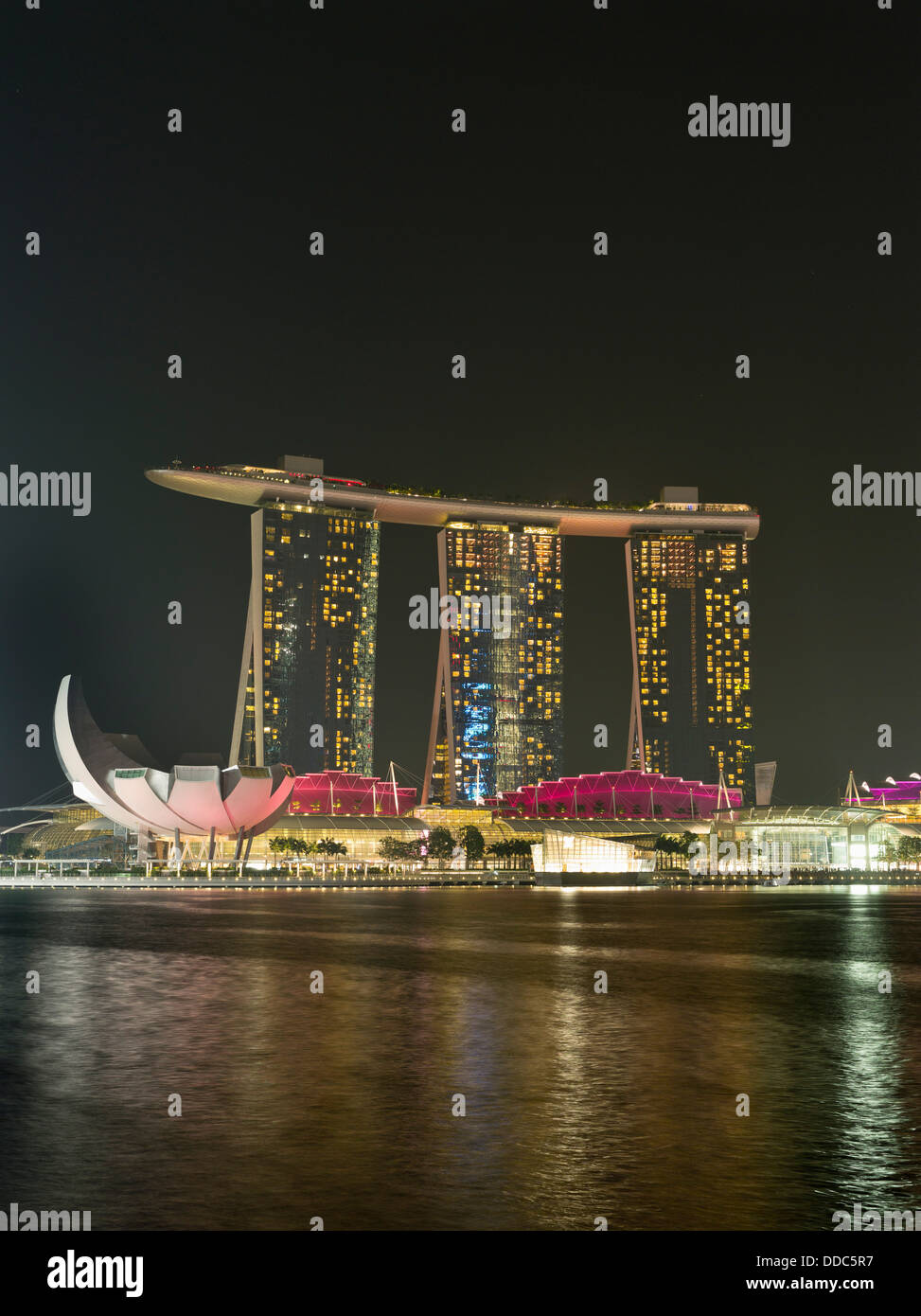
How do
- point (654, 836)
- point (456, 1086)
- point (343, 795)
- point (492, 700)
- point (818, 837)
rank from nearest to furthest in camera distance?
point (456, 1086)
point (818, 837)
point (654, 836)
point (343, 795)
point (492, 700)

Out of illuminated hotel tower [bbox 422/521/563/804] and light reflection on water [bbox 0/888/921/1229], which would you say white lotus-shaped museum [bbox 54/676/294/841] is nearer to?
light reflection on water [bbox 0/888/921/1229]

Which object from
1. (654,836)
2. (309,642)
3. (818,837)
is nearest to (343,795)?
(309,642)

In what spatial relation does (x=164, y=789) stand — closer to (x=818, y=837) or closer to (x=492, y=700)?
(x=818, y=837)

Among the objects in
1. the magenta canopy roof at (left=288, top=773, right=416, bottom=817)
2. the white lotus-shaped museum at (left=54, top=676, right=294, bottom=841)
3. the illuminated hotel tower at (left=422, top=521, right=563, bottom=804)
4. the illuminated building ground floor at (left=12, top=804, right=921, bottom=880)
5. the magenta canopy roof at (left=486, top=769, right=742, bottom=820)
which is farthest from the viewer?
the illuminated hotel tower at (left=422, top=521, right=563, bottom=804)

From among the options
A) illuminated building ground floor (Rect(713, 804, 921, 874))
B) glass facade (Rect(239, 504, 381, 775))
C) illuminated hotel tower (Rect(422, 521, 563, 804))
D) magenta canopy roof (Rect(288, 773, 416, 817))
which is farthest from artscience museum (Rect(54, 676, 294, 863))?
illuminated hotel tower (Rect(422, 521, 563, 804))

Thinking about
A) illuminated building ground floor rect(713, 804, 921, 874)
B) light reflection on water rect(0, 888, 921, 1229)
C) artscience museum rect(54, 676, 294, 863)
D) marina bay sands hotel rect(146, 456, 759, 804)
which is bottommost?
illuminated building ground floor rect(713, 804, 921, 874)

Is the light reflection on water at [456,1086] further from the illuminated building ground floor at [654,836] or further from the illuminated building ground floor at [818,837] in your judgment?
the illuminated building ground floor at [818,837]
